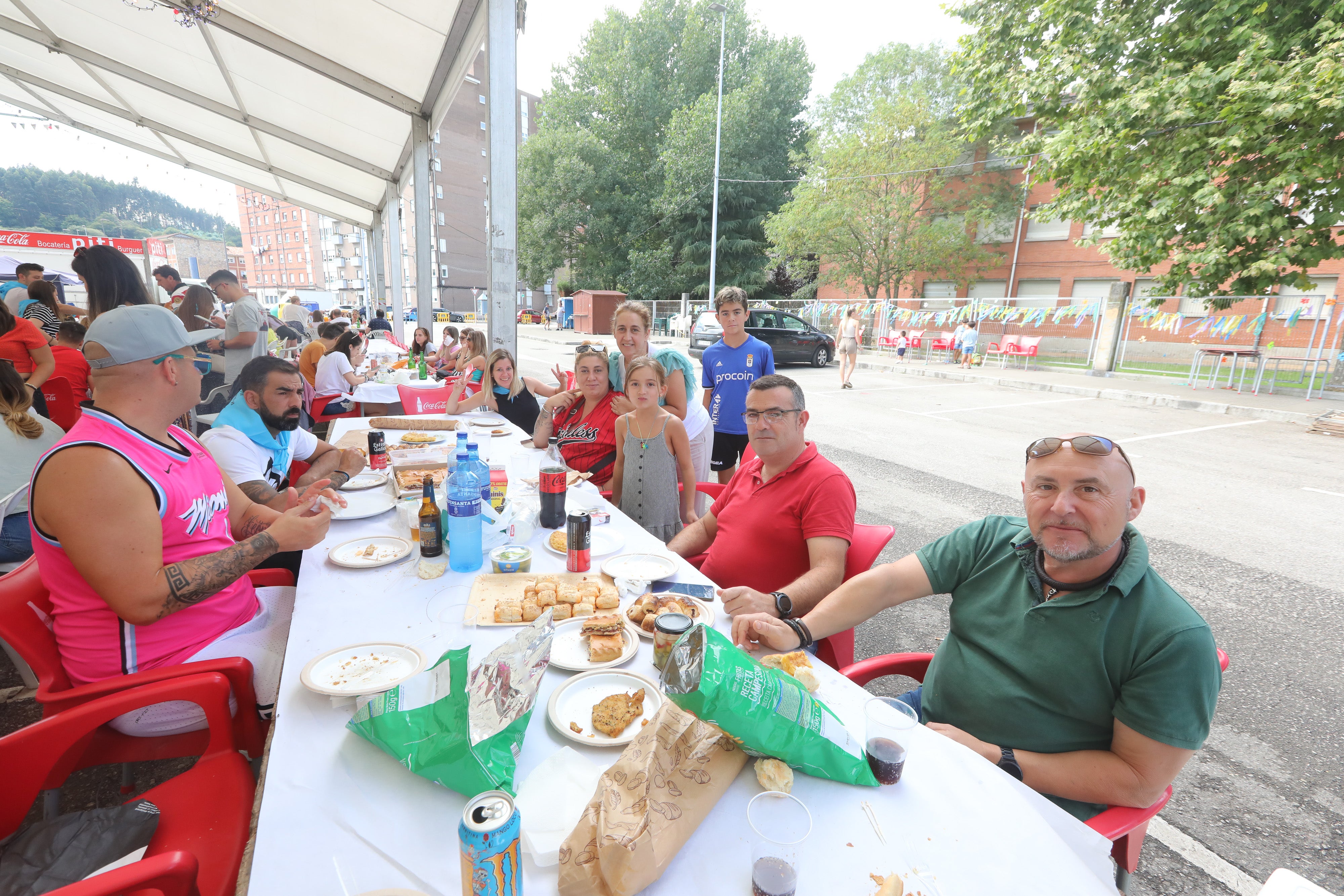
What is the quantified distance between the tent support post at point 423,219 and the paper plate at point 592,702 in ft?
28.9

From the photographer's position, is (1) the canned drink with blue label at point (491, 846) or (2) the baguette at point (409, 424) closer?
(1) the canned drink with blue label at point (491, 846)

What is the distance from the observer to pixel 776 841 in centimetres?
106

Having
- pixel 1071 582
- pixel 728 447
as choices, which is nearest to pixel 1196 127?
pixel 728 447

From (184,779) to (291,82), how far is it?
30.3 ft

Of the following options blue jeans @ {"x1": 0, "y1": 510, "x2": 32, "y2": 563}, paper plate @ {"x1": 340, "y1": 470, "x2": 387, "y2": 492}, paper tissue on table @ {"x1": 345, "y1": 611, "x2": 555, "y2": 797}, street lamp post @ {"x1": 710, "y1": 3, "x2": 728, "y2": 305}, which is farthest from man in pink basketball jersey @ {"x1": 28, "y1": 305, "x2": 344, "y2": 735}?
street lamp post @ {"x1": 710, "y1": 3, "x2": 728, "y2": 305}

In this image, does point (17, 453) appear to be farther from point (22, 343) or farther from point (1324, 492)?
point (1324, 492)

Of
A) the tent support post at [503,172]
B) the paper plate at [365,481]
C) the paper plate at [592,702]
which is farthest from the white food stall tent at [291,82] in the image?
the paper plate at [592,702]

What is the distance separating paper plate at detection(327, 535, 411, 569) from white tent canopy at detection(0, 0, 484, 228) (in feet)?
16.6

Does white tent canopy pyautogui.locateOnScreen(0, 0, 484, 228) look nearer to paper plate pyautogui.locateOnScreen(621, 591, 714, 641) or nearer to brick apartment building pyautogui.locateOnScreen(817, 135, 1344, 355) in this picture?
paper plate pyautogui.locateOnScreen(621, 591, 714, 641)

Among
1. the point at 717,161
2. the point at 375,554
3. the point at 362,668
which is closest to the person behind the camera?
the point at 362,668

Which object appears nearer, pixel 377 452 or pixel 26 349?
pixel 377 452

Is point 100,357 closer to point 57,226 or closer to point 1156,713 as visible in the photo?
point 1156,713

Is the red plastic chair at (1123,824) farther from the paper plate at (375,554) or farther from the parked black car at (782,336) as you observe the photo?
the parked black car at (782,336)

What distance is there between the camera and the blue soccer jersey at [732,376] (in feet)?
18.0
